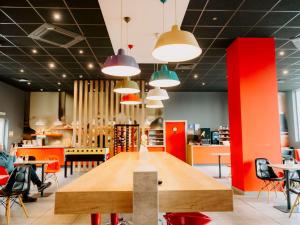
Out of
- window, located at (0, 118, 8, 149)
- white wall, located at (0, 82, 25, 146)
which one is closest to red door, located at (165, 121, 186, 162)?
white wall, located at (0, 82, 25, 146)

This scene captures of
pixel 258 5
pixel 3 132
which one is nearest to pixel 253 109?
pixel 258 5

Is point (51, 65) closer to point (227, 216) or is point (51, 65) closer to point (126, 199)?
point (227, 216)

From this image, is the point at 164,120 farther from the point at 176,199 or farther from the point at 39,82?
the point at 176,199

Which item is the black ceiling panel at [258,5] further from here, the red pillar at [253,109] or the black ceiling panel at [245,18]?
the red pillar at [253,109]

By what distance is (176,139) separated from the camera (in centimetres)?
1301

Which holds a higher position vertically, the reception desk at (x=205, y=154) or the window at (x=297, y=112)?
the window at (x=297, y=112)

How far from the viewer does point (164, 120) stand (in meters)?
13.0

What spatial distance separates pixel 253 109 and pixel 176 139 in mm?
7165

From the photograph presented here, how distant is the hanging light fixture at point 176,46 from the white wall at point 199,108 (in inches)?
398

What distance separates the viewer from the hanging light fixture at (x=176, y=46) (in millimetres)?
2646

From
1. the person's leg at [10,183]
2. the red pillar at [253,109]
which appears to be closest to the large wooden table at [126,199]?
the person's leg at [10,183]

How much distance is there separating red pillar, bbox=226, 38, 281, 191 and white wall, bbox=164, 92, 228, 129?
6.89 m

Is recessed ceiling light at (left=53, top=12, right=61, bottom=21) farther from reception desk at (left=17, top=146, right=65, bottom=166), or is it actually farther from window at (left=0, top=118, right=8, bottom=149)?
window at (left=0, top=118, right=8, bottom=149)

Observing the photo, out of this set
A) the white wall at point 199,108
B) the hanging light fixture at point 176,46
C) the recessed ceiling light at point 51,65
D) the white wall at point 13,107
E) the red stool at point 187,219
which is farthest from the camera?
the white wall at point 199,108
